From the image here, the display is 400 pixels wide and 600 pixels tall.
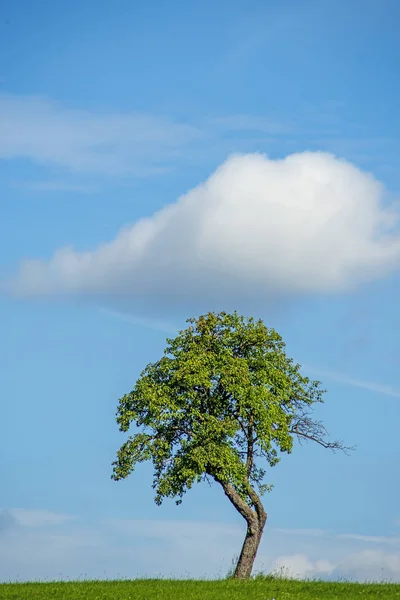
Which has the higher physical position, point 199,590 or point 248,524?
point 248,524

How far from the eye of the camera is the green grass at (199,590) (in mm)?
37344

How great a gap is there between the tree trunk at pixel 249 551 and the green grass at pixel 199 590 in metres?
0.73

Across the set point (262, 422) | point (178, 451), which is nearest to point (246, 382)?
point (262, 422)

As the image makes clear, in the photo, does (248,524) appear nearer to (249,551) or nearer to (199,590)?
(249,551)

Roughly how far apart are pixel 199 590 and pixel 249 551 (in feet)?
17.6

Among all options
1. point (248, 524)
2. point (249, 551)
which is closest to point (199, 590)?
point (249, 551)

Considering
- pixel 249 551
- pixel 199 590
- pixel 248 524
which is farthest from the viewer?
pixel 249 551

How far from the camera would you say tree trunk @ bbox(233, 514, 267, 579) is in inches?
1714

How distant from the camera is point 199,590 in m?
39.0

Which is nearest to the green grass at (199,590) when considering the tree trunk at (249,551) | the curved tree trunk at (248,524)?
the tree trunk at (249,551)

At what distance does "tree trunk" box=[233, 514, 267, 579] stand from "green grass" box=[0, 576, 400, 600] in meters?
0.73

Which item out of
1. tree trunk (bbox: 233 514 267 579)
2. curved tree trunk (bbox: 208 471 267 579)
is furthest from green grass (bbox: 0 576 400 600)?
curved tree trunk (bbox: 208 471 267 579)

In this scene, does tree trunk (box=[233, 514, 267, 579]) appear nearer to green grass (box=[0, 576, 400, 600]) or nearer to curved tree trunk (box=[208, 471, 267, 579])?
curved tree trunk (box=[208, 471, 267, 579])

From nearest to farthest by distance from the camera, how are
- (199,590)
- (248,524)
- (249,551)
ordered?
(199,590), (248,524), (249,551)
